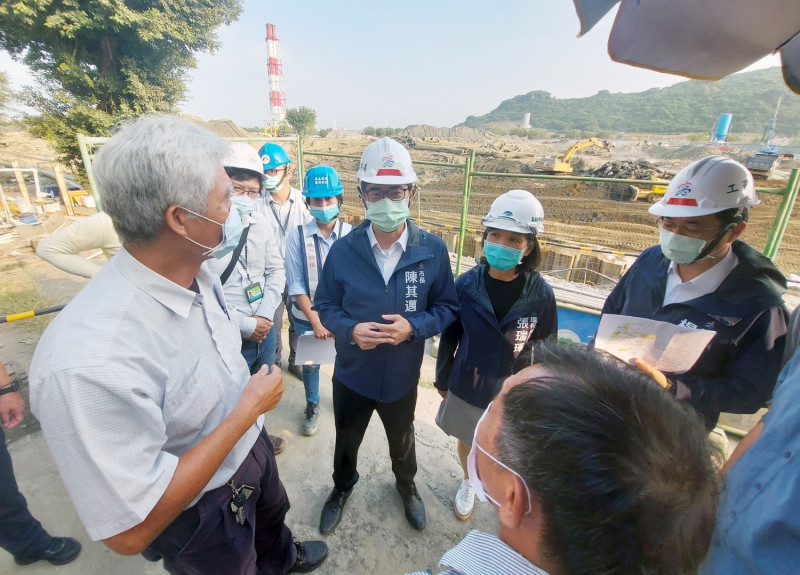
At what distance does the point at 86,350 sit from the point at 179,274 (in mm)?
370

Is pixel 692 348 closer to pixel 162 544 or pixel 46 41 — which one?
pixel 162 544

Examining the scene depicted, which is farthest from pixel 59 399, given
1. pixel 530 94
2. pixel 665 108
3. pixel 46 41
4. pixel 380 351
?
pixel 530 94

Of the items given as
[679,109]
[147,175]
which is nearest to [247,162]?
[147,175]

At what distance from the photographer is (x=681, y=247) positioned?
166 cm

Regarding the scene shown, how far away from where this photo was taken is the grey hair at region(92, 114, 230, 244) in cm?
102

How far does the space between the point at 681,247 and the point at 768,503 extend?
3.68ft

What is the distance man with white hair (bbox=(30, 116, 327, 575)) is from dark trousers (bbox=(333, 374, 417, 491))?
0.75m

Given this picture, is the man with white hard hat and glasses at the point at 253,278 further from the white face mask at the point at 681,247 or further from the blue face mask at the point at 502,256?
the white face mask at the point at 681,247

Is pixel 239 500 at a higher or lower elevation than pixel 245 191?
lower

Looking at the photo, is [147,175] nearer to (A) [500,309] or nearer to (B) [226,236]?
(B) [226,236]

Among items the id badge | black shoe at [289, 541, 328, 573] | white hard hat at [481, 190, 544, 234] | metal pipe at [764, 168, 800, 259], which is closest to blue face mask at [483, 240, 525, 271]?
white hard hat at [481, 190, 544, 234]

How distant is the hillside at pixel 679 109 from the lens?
6419cm

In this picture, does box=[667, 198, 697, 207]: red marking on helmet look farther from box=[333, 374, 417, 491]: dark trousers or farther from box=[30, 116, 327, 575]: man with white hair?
box=[30, 116, 327, 575]: man with white hair

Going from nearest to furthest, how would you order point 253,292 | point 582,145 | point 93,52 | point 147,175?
point 147,175, point 253,292, point 93,52, point 582,145
